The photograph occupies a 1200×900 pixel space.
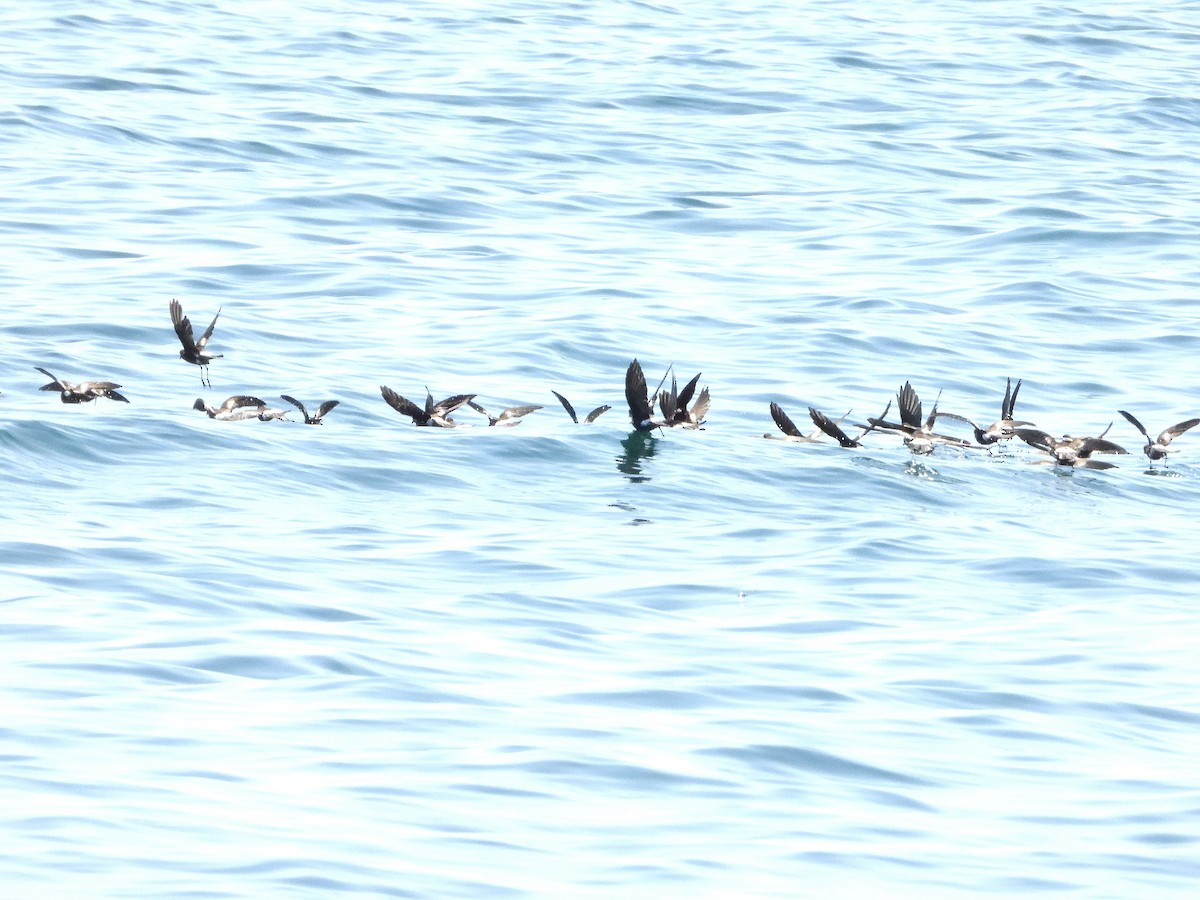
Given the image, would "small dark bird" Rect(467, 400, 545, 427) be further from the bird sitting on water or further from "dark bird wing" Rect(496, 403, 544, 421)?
the bird sitting on water

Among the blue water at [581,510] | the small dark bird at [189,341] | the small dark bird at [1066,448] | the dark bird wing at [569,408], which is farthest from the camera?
the small dark bird at [189,341]

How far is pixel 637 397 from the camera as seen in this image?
13.6 metres

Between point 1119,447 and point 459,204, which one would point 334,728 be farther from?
point 459,204

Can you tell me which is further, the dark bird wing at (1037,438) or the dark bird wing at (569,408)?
the dark bird wing at (1037,438)

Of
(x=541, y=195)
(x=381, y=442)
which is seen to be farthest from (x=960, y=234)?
(x=381, y=442)

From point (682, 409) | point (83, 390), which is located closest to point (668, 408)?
point (682, 409)

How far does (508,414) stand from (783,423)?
6.50ft

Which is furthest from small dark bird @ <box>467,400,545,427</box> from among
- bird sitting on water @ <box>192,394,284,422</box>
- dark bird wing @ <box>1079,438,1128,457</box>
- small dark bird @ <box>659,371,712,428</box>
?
dark bird wing @ <box>1079,438,1128,457</box>

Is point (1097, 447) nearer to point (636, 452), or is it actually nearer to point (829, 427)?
point (829, 427)

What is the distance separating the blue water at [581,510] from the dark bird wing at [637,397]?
0.39 m

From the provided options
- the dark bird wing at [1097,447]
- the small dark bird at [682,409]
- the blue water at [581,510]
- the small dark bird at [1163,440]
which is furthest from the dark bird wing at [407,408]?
the small dark bird at [1163,440]

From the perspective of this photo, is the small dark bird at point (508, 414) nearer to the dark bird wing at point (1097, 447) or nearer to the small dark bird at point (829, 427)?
the small dark bird at point (829, 427)

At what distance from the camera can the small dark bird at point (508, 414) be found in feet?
46.3

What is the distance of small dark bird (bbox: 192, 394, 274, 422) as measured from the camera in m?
14.1
